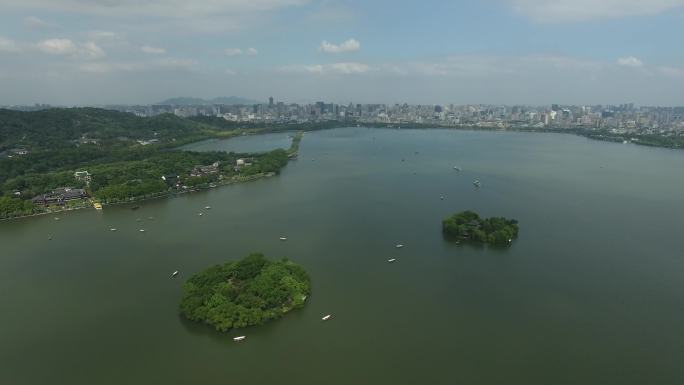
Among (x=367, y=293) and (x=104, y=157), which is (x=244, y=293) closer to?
(x=367, y=293)

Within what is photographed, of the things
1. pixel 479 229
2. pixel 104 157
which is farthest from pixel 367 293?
pixel 104 157

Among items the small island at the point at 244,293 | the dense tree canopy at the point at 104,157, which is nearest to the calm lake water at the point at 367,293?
the small island at the point at 244,293

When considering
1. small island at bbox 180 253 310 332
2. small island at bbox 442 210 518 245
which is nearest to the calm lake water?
small island at bbox 180 253 310 332

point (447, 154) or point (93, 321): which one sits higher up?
point (447, 154)

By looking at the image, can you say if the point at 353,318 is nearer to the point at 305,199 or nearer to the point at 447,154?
the point at 305,199

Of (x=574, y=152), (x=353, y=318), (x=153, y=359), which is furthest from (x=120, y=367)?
(x=574, y=152)

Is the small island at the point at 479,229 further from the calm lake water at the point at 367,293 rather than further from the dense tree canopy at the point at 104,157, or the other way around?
the dense tree canopy at the point at 104,157

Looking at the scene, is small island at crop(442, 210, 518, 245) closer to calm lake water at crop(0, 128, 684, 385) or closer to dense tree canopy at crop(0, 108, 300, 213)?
calm lake water at crop(0, 128, 684, 385)
